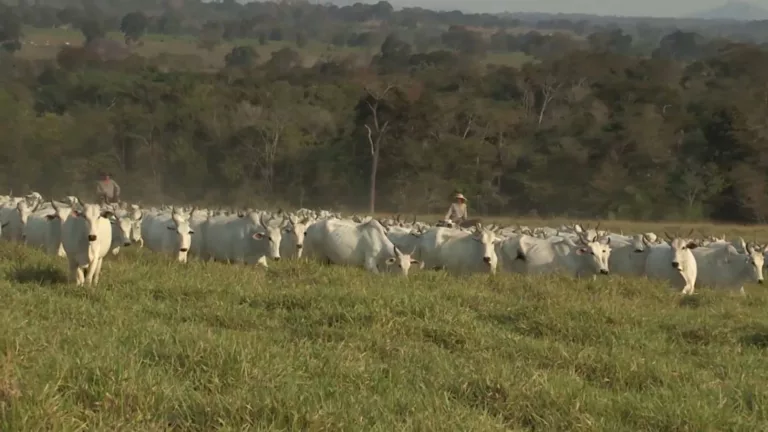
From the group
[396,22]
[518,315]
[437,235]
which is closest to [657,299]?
[518,315]

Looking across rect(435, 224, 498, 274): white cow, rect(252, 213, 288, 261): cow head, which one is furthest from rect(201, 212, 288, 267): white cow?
rect(435, 224, 498, 274): white cow

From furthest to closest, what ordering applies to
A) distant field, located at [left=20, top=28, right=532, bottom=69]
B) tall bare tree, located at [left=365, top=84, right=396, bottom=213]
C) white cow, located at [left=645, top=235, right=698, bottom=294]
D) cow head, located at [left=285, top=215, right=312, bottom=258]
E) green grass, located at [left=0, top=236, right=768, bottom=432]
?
distant field, located at [left=20, top=28, right=532, bottom=69], tall bare tree, located at [left=365, top=84, right=396, bottom=213], cow head, located at [left=285, top=215, right=312, bottom=258], white cow, located at [left=645, top=235, right=698, bottom=294], green grass, located at [left=0, top=236, right=768, bottom=432]

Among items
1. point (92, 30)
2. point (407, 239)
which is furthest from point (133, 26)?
point (407, 239)

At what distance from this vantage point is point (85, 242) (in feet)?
30.0

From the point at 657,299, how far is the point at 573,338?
2970mm

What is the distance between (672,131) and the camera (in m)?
32.0

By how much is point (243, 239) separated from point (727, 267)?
6705 millimetres

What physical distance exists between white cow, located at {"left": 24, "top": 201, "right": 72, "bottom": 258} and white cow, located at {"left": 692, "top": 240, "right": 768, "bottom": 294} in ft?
27.9

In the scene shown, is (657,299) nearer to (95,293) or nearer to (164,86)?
(95,293)

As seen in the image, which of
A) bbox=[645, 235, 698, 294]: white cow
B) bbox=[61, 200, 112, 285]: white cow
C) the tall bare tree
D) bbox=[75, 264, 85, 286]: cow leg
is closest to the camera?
bbox=[75, 264, 85, 286]: cow leg

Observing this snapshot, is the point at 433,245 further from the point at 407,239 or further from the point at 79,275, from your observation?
the point at 79,275

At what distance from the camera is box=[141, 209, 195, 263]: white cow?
12.9m

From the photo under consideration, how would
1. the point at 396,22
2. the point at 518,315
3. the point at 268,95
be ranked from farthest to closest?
1. the point at 396,22
2. the point at 268,95
3. the point at 518,315

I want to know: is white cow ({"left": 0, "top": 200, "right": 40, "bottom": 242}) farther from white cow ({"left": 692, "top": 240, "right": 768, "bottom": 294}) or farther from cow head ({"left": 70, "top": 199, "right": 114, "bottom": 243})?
white cow ({"left": 692, "top": 240, "right": 768, "bottom": 294})
